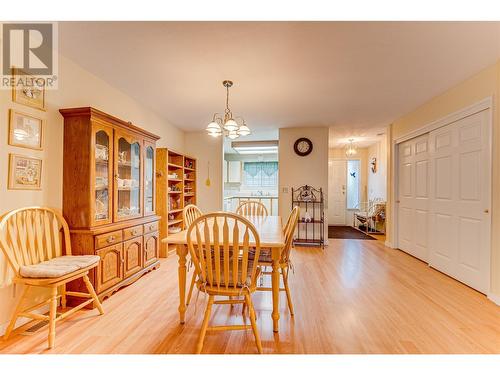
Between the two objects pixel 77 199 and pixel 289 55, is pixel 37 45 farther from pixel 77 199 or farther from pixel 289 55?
pixel 289 55

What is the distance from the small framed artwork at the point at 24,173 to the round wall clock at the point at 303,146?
3.96 m

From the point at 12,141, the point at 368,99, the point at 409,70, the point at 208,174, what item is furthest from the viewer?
the point at 208,174

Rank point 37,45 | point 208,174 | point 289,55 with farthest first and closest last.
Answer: point 208,174
point 289,55
point 37,45

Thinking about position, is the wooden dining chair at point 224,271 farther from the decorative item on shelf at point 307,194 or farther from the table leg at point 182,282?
the decorative item on shelf at point 307,194

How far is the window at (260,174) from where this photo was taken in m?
7.70

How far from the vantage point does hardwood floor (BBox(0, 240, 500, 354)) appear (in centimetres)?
166

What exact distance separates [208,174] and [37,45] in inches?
134

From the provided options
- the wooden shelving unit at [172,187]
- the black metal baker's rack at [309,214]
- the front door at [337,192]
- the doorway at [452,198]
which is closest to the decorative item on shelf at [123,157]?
the wooden shelving unit at [172,187]

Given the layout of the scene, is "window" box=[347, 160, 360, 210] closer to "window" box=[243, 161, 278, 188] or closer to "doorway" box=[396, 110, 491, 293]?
"window" box=[243, 161, 278, 188]

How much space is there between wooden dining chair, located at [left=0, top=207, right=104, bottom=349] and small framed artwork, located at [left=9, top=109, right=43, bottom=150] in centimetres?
53
